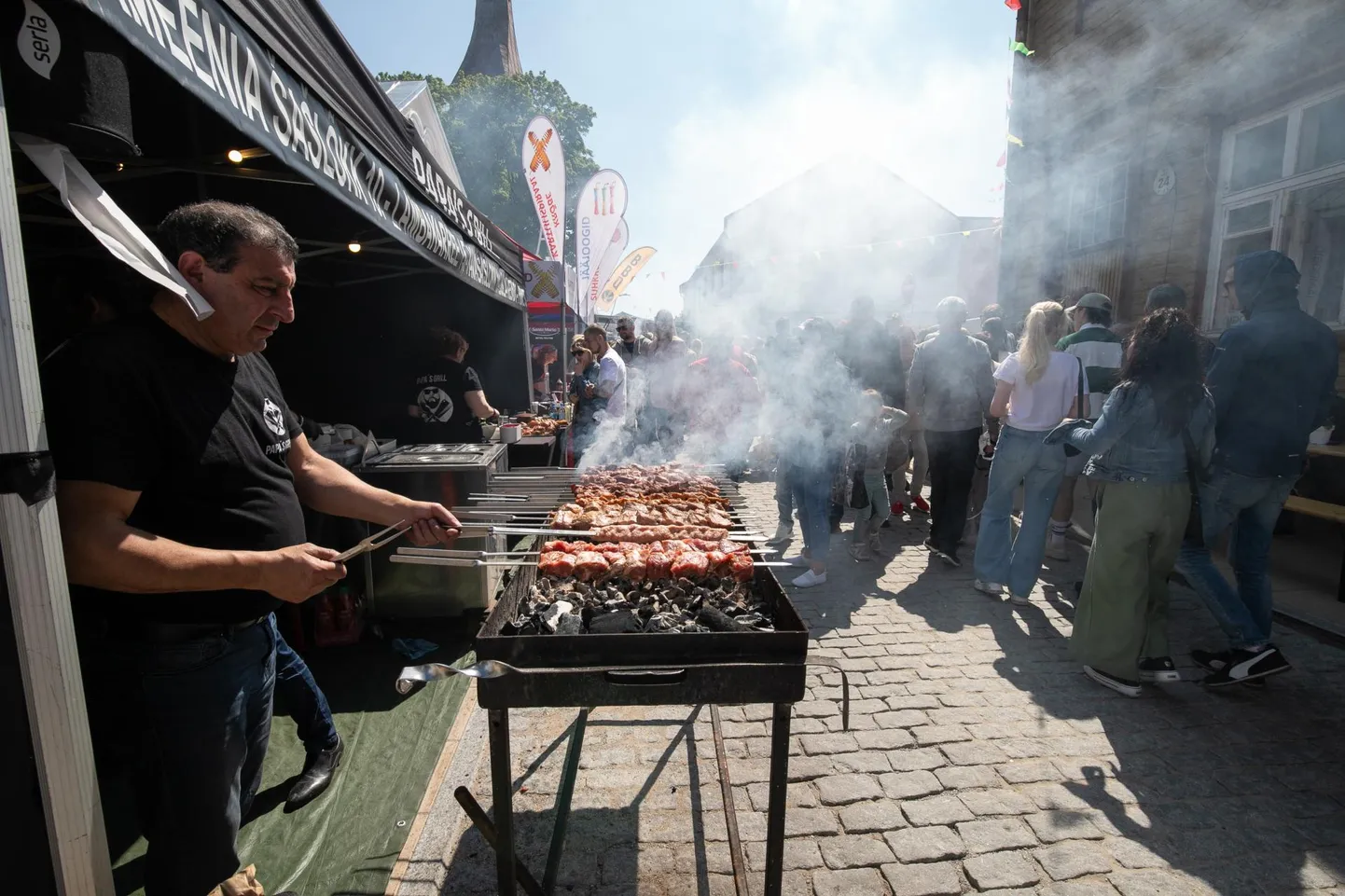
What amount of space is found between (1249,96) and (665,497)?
7.58m

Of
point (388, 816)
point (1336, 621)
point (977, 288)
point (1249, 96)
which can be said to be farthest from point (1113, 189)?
point (977, 288)

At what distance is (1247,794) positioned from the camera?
9.94 feet

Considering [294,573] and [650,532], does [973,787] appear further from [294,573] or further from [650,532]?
[294,573]

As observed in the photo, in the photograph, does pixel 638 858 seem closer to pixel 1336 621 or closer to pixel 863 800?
pixel 863 800

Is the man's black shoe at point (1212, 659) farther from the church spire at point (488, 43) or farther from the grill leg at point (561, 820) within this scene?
the church spire at point (488, 43)

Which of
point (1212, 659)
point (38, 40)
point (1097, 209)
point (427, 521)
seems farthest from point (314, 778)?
point (1097, 209)

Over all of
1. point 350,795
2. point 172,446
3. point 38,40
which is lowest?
point 350,795

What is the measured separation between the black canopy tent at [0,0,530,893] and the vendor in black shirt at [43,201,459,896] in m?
0.12

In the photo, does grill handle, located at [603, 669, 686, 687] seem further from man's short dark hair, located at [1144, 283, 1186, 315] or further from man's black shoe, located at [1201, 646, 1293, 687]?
man's short dark hair, located at [1144, 283, 1186, 315]

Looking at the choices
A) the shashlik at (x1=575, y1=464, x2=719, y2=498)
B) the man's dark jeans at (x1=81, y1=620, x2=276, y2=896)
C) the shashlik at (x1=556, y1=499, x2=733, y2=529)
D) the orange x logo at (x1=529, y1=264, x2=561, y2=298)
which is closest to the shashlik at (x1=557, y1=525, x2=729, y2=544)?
the shashlik at (x1=556, y1=499, x2=733, y2=529)

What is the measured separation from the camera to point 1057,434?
419 centimetres

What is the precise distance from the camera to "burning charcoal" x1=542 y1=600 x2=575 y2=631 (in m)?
2.55

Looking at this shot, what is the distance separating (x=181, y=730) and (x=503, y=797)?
0.98 metres

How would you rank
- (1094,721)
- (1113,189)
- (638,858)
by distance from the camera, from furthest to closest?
(1113,189)
(1094,721)
(638,858)
